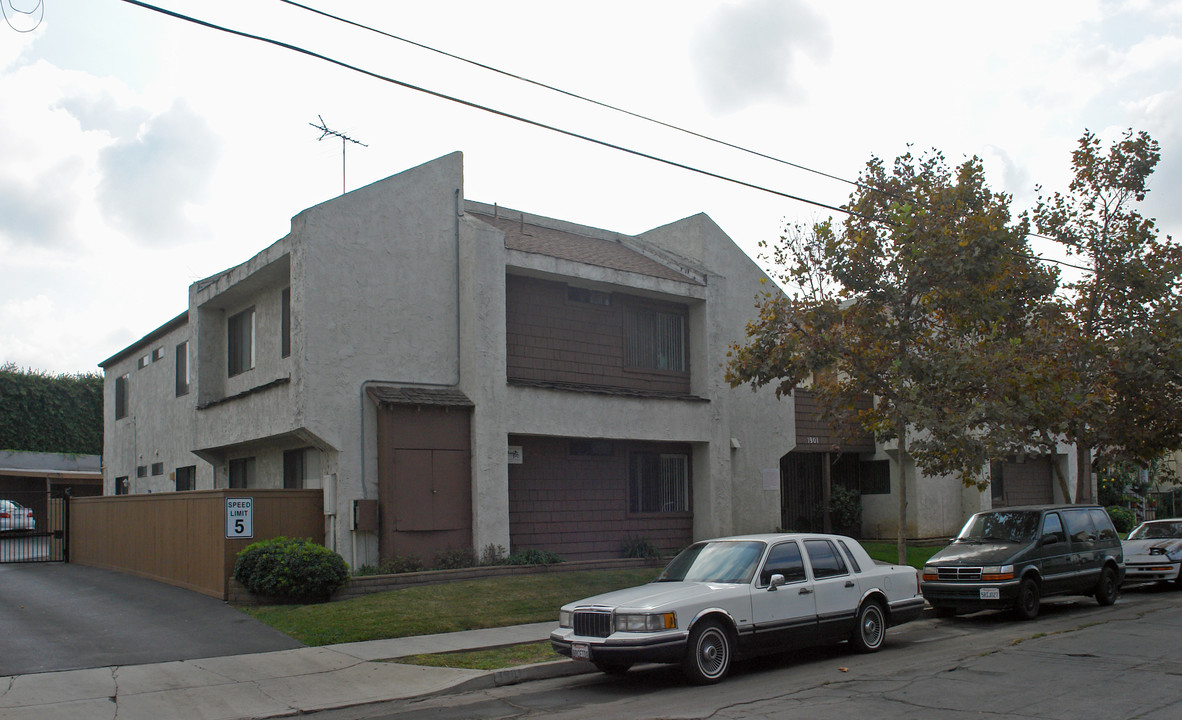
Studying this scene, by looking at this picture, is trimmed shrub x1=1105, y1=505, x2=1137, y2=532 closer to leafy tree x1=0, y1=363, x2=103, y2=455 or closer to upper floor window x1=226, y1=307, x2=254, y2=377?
upper floor window x1=226, y1=307, x2=254, y2=377

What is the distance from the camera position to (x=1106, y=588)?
1562 cm

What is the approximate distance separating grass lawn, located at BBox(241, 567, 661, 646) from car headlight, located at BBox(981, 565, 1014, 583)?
19.8 feet

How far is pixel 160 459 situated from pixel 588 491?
1270 cm

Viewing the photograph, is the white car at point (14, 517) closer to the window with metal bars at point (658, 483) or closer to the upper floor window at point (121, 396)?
the upper floor window at point (121, 396)

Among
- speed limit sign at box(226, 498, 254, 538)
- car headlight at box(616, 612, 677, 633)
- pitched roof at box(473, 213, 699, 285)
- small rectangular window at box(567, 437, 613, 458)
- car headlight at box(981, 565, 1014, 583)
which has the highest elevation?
pitched roof at box(473, 213, 699, 285)

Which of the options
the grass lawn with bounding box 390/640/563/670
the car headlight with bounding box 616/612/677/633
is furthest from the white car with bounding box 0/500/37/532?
the car headlight with bounding box 616/612/677/633

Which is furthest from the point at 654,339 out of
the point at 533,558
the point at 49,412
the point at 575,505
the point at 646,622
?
the point at 49,412

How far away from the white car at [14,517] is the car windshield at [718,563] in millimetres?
26945

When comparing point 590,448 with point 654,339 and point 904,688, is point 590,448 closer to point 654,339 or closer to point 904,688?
point 654,339

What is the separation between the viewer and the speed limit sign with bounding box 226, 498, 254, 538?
49.3 ft

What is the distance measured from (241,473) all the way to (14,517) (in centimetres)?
1494

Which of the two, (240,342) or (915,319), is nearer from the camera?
(915,319)

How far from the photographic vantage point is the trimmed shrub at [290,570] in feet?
46.0

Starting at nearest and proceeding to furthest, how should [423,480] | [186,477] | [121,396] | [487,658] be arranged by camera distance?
[487,658], [423,480], [186,477], [121,396]
